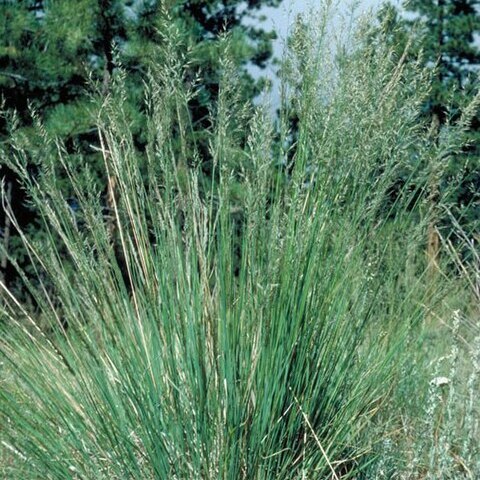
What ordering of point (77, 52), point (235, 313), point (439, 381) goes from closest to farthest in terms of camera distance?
point (235, 313), point (439, 381), point (77, 52)

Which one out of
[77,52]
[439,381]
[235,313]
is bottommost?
[77,52]

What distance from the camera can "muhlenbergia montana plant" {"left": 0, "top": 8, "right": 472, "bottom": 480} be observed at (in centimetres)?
206

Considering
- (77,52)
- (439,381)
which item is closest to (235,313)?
(439,381)

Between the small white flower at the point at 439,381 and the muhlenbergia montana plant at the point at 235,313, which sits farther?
the small white flower at the point at 439,381

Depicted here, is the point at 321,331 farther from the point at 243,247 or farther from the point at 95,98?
the point at 95,98

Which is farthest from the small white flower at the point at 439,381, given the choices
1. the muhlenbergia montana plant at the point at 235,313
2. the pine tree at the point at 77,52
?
the pine tree at the point at 77,52

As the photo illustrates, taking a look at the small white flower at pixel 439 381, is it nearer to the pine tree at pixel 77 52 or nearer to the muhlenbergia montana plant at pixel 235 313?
the muhlenbergia montana plant at pixel 235 313

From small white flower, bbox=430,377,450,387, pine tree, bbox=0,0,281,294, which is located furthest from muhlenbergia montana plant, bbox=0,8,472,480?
pine tree, bbox=0,0,281,294

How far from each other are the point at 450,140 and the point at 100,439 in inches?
47.8

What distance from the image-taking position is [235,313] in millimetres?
2125

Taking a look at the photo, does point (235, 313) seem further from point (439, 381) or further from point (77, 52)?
point (77, 52)

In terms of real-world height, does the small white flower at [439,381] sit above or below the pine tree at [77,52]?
above

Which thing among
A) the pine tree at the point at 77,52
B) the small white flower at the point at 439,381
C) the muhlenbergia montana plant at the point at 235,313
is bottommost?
the pine tree at the point at 77,52

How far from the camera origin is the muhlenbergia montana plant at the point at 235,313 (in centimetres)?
206
